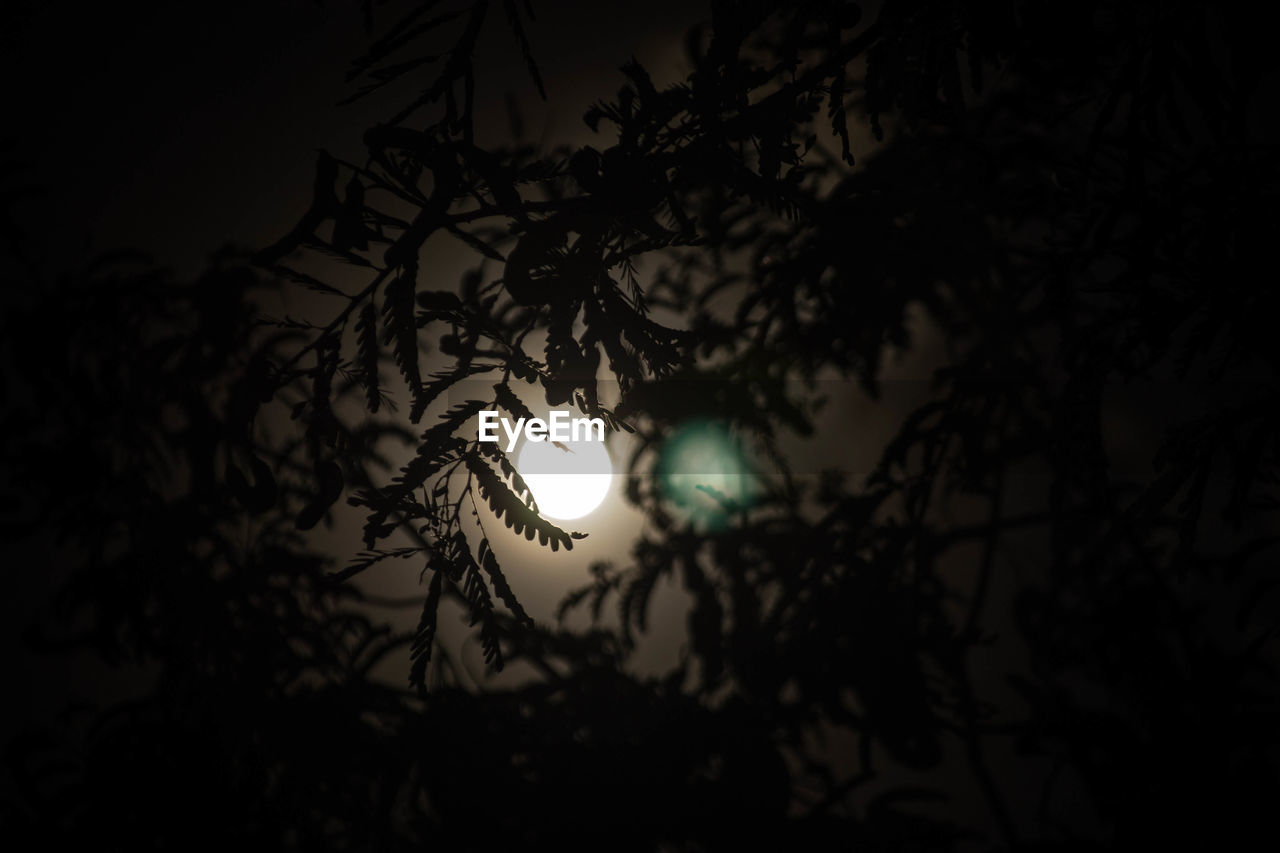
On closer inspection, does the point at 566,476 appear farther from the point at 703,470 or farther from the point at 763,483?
the point at 763,483

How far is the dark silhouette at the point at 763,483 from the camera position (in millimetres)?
487

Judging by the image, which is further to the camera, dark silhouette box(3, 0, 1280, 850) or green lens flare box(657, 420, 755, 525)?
green lens flare box(657, 420, 755, 525)

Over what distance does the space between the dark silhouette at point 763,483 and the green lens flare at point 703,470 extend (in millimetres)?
39

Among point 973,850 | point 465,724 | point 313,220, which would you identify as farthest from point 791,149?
point 973,850

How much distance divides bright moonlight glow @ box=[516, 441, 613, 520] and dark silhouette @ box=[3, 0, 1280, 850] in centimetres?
6

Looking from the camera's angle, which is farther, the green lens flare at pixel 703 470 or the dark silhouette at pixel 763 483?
the green lens flare at pixel 703 470

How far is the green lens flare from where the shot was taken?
103 centimetres

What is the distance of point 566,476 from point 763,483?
35 centimetres

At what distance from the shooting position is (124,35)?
1.27 m

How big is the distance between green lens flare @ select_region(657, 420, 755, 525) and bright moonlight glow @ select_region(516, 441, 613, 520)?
0.11 metres

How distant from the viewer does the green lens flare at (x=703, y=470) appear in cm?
103

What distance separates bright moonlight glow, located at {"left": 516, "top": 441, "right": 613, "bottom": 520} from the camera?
1024mm

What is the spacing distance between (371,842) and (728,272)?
1.15 m

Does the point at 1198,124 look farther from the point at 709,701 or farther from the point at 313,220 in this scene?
the point at 313,220
